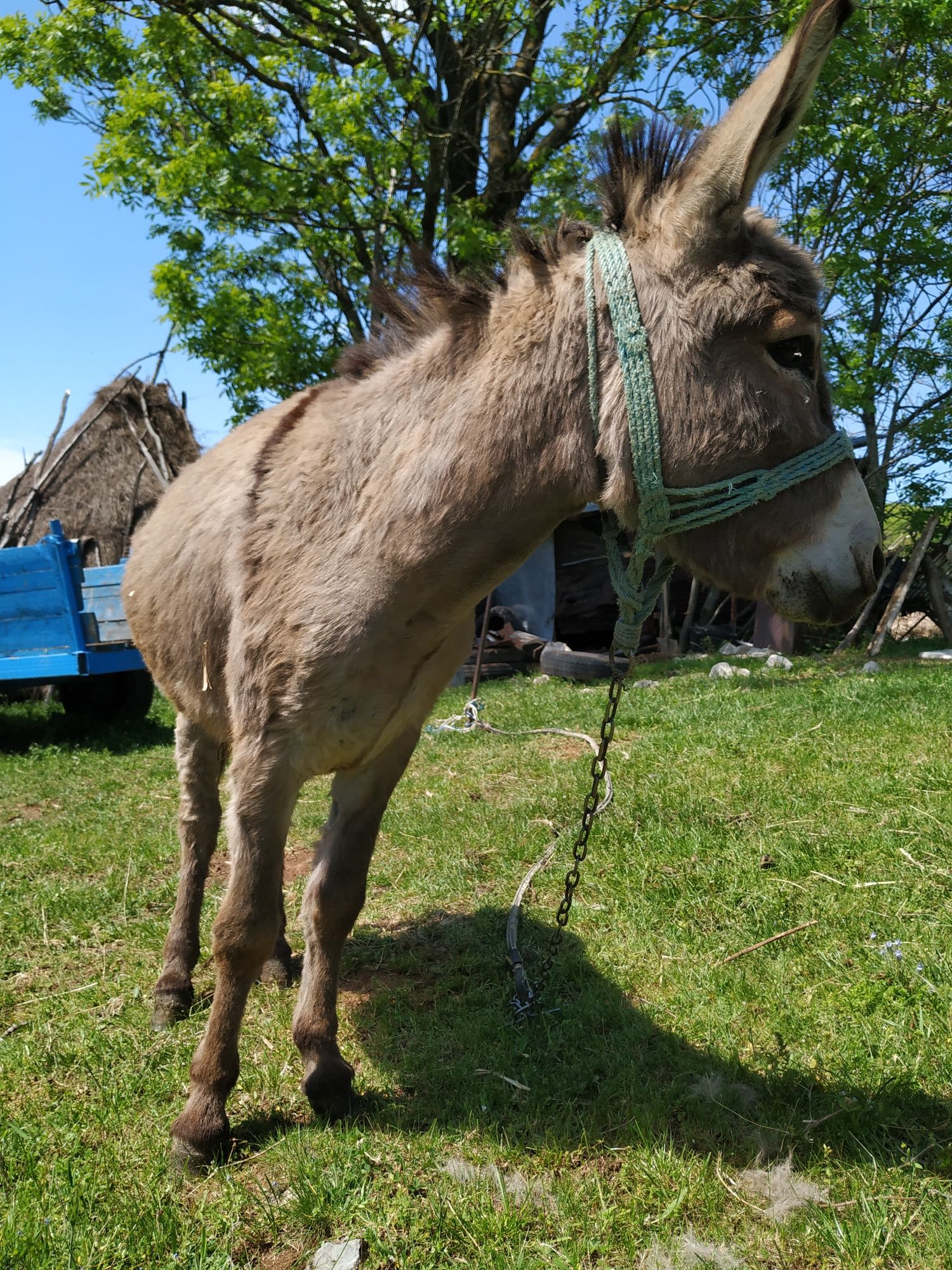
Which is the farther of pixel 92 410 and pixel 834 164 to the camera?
pixel 92 410

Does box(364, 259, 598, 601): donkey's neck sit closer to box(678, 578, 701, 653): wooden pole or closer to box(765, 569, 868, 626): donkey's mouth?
box(765, 569, 868, 626): donkey's mouth

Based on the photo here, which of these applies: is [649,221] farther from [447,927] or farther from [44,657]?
[44,657]

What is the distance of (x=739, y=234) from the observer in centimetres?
195

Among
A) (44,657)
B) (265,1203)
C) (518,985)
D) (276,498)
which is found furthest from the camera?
(44,657)

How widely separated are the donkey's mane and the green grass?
7.52ft

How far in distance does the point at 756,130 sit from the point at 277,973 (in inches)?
132

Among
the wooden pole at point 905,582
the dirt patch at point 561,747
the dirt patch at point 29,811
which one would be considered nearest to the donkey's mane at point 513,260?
the dirt patch at point 561,747

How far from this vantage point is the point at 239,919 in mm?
2418

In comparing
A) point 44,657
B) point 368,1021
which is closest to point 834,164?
point 44,657

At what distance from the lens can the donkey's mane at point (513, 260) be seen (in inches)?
82.4

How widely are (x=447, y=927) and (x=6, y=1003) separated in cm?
183

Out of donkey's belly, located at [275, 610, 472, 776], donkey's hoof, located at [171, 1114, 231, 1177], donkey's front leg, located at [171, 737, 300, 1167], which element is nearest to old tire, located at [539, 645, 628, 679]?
donkey's belly, located at [275, 610, 472, 776]

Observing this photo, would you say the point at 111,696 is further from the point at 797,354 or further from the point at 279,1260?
the point at 797,354

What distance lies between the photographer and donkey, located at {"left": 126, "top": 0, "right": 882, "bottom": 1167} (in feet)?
6.31
